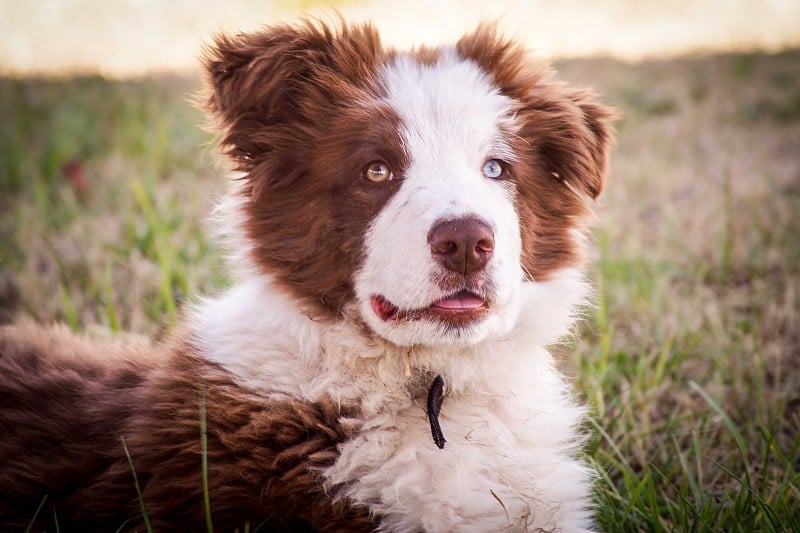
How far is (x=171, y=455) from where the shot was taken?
88.6 inches

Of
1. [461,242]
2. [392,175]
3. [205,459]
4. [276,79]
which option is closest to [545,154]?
[392,175]

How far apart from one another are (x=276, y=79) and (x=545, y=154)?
114 centimetres

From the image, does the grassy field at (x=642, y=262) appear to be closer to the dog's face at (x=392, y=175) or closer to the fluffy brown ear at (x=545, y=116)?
the dog's face at (x=392, y=175)

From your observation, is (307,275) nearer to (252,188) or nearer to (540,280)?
(252,188)

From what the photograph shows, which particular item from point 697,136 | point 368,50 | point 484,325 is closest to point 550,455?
point 484,325

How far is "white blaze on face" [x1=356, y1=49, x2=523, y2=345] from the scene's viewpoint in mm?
2410

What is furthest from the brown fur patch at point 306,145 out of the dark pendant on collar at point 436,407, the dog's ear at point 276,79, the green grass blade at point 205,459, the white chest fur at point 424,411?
the green grass blade at point 205,459

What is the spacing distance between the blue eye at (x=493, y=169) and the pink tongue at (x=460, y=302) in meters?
0.54

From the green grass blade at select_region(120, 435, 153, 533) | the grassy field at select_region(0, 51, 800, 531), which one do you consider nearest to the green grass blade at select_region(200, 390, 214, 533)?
the green grass blade at select_region(120, 435, 153, 533)

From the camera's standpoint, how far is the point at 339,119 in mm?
2682

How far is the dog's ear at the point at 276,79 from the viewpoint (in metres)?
2.65

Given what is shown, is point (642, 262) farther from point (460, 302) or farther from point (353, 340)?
point (353, 340)

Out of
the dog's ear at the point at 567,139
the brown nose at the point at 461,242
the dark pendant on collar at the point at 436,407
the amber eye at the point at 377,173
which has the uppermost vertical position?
the dog's ear at the point at 567,139

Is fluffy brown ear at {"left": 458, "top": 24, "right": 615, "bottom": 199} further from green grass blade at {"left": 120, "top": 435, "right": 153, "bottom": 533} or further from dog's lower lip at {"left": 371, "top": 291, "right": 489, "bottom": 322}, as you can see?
green grass blade at {"left": 120, "top": 435, "right": 153, "bottom": 533}
